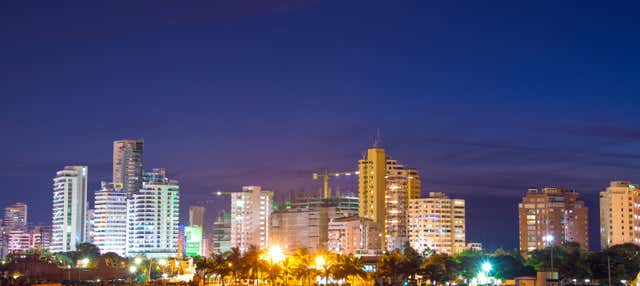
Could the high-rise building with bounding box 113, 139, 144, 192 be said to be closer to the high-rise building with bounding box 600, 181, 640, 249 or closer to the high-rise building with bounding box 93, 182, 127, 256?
the high-rise building with bounding box 93, 182, 127, 256

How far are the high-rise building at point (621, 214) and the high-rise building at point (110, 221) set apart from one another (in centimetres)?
9691

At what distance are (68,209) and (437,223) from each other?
262 feet

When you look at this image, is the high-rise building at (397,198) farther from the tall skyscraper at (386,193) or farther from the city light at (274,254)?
the city light at (274,254)

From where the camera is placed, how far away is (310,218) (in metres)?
171

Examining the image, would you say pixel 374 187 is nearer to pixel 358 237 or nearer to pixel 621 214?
pixel 358 237

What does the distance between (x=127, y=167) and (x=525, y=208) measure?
291 ft

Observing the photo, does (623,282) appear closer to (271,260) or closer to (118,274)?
(271,260)

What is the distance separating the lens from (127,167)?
19650cm

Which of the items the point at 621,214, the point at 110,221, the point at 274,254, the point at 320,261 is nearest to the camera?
the point at 320,261

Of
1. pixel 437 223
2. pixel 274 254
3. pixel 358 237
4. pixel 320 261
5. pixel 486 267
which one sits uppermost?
pixel 437 223

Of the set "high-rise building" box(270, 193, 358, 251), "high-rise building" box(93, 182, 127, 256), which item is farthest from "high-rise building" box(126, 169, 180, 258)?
"high-rise building" box(270, 193, 358, 251)

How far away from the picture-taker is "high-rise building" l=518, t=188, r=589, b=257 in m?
155

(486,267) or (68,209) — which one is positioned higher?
(68,209)

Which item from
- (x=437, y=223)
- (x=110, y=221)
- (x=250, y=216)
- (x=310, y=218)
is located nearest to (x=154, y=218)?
(x=110, y=221)
